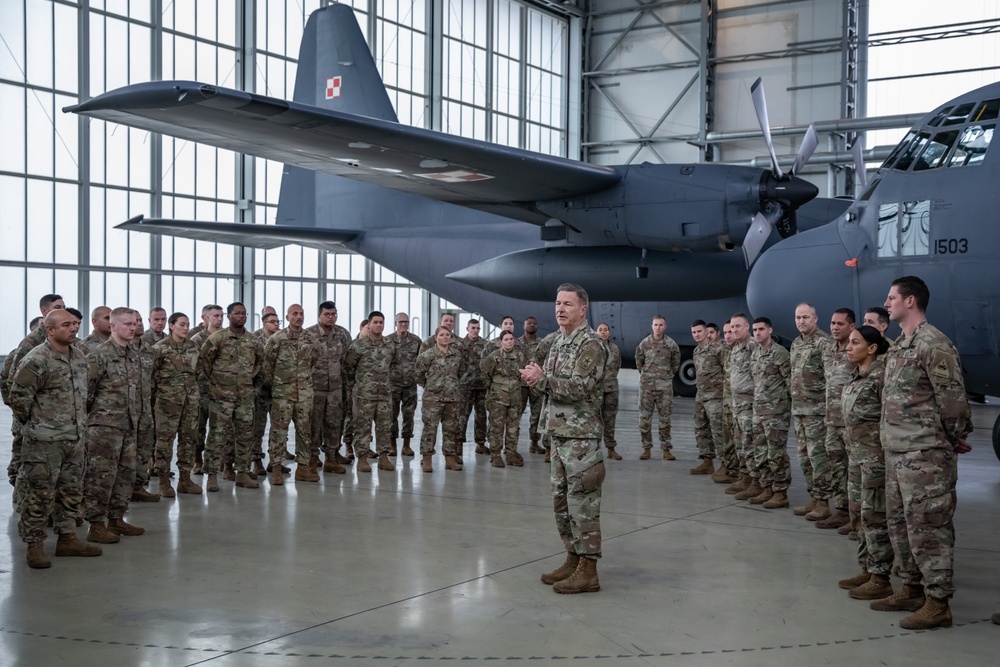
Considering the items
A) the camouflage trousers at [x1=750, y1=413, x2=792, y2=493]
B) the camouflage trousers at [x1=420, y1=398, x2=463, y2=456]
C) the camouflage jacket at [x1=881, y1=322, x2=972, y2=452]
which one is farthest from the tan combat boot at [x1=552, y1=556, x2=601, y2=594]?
the camouflage trousers at [x1=420, y1=398, x2=463, y2=456]

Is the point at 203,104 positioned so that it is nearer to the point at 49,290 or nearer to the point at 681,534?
the point at 681,534

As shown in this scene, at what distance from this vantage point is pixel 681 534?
714cm

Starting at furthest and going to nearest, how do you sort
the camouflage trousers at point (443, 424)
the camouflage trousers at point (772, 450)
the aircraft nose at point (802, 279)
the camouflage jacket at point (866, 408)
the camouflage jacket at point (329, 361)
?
1. the camouflage trousers at point (443, 424)
2. the camouflage jacket at point (329, 361)
3. the aircraft nose at point (802, 279)
4. the camouflage trousers at point (772, 450)
5. the camouflage jacket at point (866, 408)

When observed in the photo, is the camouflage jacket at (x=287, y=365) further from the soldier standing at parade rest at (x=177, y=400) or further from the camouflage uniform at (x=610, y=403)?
the camouflage uniform at (x=610, y=403)

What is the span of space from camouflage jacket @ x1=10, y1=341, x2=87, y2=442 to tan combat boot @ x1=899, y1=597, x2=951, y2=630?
194 inches

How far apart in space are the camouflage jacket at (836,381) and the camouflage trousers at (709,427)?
9.95 feet

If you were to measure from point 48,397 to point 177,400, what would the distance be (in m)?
2.43

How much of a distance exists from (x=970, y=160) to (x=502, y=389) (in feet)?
16.9

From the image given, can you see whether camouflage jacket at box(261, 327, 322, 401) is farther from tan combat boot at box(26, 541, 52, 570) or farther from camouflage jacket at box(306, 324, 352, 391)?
tan combat boot at box(26, 541, 52, 570)

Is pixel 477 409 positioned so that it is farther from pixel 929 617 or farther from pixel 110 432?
pixel 929 617

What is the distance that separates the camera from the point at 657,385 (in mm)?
11312

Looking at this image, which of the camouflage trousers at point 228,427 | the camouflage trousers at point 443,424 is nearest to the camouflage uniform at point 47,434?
the camouflage trousers at point 228,427

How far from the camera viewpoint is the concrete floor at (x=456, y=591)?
4.52m

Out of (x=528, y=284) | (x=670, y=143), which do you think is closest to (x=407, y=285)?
(x=670, y=143)
